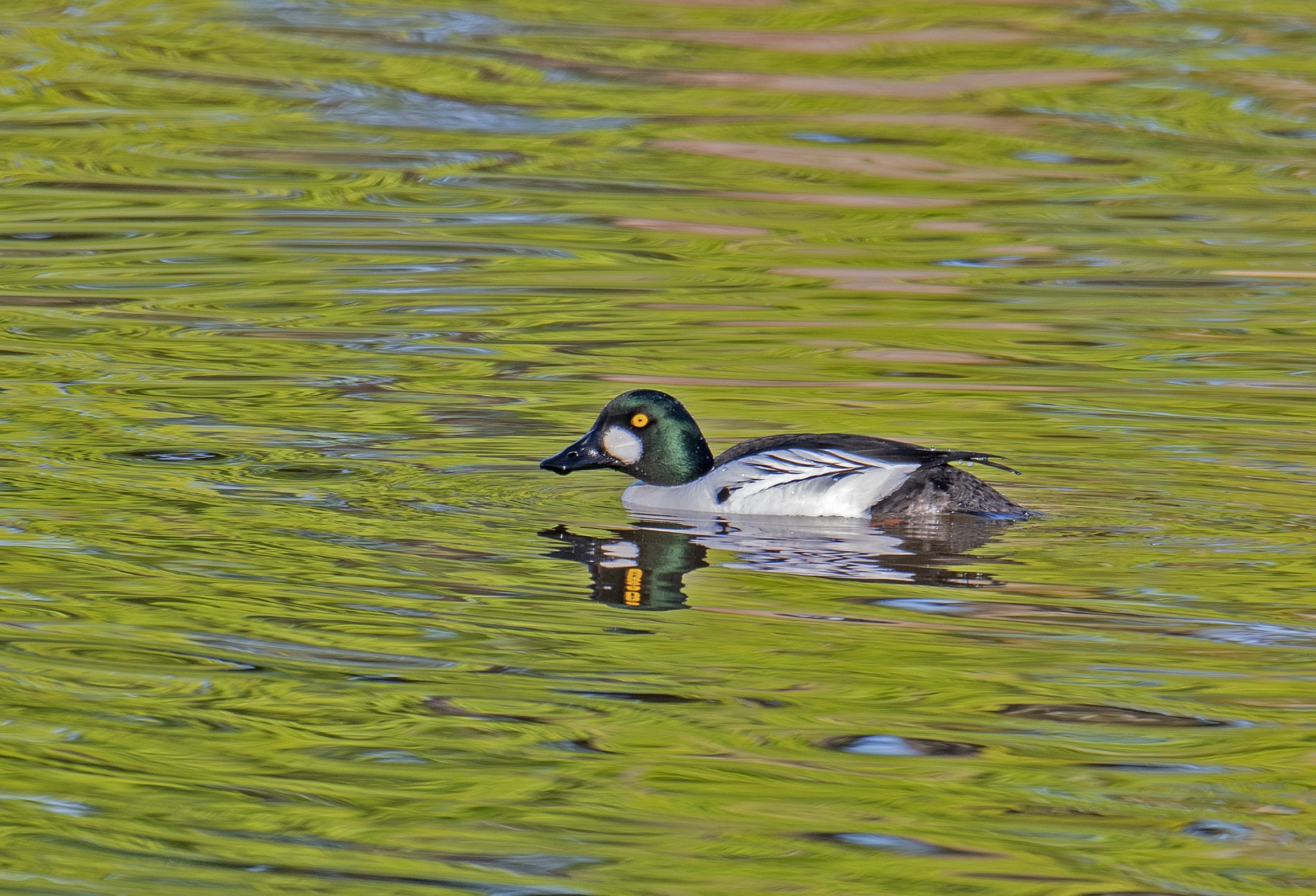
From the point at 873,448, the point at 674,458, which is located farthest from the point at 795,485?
the point at 674,458

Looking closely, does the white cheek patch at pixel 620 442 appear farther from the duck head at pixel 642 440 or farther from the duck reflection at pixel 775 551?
the duck reflection at pixel 775 551

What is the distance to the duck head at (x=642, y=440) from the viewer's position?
8.08 meters

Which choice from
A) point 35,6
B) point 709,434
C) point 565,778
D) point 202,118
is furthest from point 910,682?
point 35,6

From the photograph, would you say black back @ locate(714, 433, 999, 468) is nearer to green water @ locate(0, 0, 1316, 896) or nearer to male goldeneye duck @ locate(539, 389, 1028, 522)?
male goldeneye duck @ locate(539, 389, 1028, 522)

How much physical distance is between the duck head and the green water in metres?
0.22

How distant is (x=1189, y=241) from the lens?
13266 mm

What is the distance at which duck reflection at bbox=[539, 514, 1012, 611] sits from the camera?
691 cm

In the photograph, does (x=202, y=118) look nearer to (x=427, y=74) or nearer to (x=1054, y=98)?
(x=427, y=74)

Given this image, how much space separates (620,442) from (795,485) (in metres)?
0.78

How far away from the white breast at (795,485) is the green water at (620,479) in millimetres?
142

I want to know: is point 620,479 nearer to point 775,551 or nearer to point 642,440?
point 642,440

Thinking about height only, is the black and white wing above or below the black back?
below

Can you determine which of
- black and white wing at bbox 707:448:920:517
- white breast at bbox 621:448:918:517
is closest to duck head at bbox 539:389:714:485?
white breast at bbox 621:448:918:517

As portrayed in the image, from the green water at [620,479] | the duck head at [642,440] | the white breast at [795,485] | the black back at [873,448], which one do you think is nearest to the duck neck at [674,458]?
the duck head at [642,440]
